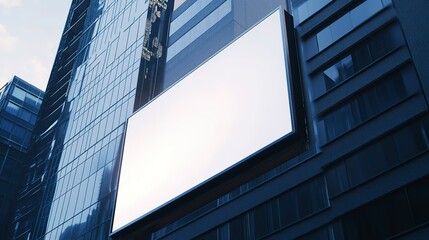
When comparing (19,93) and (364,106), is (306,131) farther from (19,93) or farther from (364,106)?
(19,93)

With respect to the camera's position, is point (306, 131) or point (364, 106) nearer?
point (306, 131)

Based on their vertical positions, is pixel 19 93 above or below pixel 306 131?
above

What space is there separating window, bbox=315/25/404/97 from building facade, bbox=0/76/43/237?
39393 millimetres

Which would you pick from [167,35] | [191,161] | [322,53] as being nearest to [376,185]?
[322,53]

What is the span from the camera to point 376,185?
23875 mm

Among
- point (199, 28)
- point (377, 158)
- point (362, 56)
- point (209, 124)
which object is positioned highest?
point (199, 28)

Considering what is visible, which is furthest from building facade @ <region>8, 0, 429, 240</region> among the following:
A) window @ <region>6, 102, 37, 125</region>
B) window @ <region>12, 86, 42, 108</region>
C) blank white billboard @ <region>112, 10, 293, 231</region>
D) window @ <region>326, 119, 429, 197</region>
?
window @ <region>12, 86, 42, 108</region>

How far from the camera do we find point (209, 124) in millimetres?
15008

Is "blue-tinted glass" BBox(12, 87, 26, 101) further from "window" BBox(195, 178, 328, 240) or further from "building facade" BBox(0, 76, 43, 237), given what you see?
"window" BBox(195, 178, 328, 240)

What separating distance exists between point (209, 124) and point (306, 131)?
3442 mm

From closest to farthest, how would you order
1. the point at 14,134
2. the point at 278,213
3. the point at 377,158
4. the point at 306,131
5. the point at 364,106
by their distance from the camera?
1. the point at 306,131
2. the point at 377,158
3. the point at 364,106
4. the point at 278,213
5. the point at 14,134

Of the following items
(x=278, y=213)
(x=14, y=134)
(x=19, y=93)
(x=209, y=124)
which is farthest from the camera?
(x=19, y=93)

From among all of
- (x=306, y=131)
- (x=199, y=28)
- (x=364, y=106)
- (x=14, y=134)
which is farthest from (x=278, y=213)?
(x=14, y=134)

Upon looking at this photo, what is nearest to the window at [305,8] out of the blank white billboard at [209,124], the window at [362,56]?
Result: the window at [362,56]
